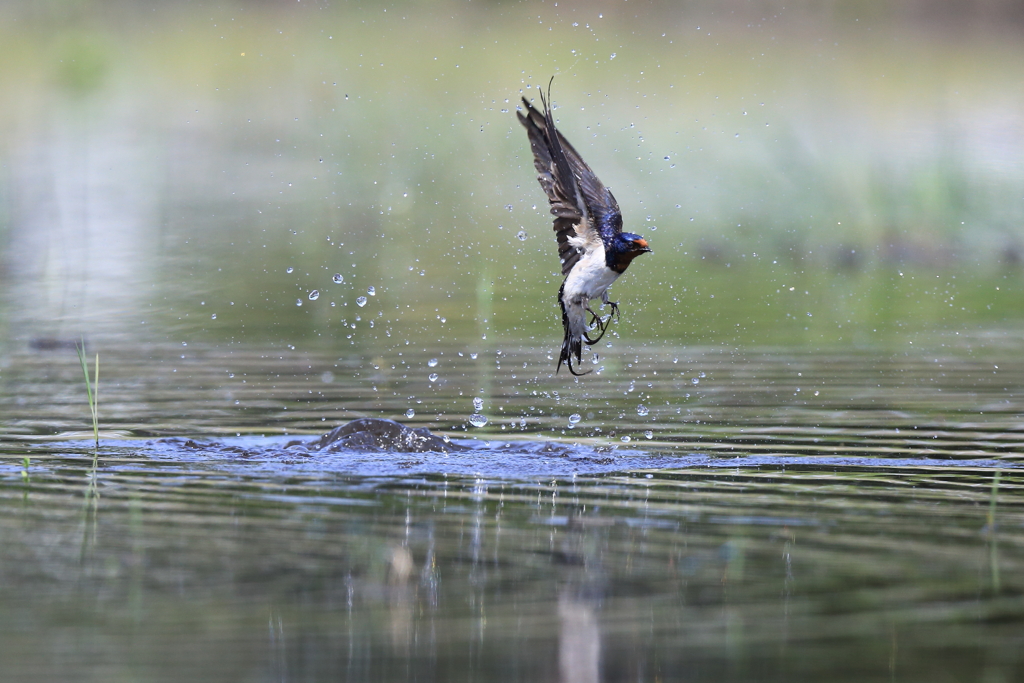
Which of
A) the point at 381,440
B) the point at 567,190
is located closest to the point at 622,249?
the point at 567,190

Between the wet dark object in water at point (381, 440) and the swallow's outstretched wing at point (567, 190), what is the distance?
137 centimetres

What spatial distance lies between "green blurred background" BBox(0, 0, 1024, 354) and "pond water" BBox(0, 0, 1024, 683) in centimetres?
7

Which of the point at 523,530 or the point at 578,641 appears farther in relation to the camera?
the point at 523,530

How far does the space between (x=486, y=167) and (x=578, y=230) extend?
32.9 feet

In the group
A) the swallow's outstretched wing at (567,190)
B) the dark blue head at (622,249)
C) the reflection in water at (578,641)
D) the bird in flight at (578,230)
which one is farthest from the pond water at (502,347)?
the swallow's outstretched wing at (567,190)

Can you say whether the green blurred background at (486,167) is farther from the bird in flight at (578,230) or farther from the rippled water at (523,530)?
the bird in flight at (578,230)

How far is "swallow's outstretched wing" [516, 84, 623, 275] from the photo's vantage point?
8250 mm

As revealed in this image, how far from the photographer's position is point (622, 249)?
809cm

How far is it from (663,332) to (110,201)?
334 inches

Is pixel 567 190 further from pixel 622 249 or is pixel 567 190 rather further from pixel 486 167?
pixel 486 167

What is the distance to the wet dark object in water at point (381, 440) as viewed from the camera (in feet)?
26.2

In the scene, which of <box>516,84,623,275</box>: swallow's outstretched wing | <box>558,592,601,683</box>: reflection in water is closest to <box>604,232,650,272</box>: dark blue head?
<box>516,84,623,275</box>: swallow's outstretched wing

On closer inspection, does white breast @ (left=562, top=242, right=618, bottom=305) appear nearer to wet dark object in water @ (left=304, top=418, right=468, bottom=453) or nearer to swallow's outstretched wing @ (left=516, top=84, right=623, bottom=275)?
swallow's outstretched wing @ (left=516, top=84, right=623, bottom=275)

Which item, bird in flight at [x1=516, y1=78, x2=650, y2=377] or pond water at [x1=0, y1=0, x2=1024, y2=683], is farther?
bird in flight at [x1=516, y1=78, x2=650, y2=377]
